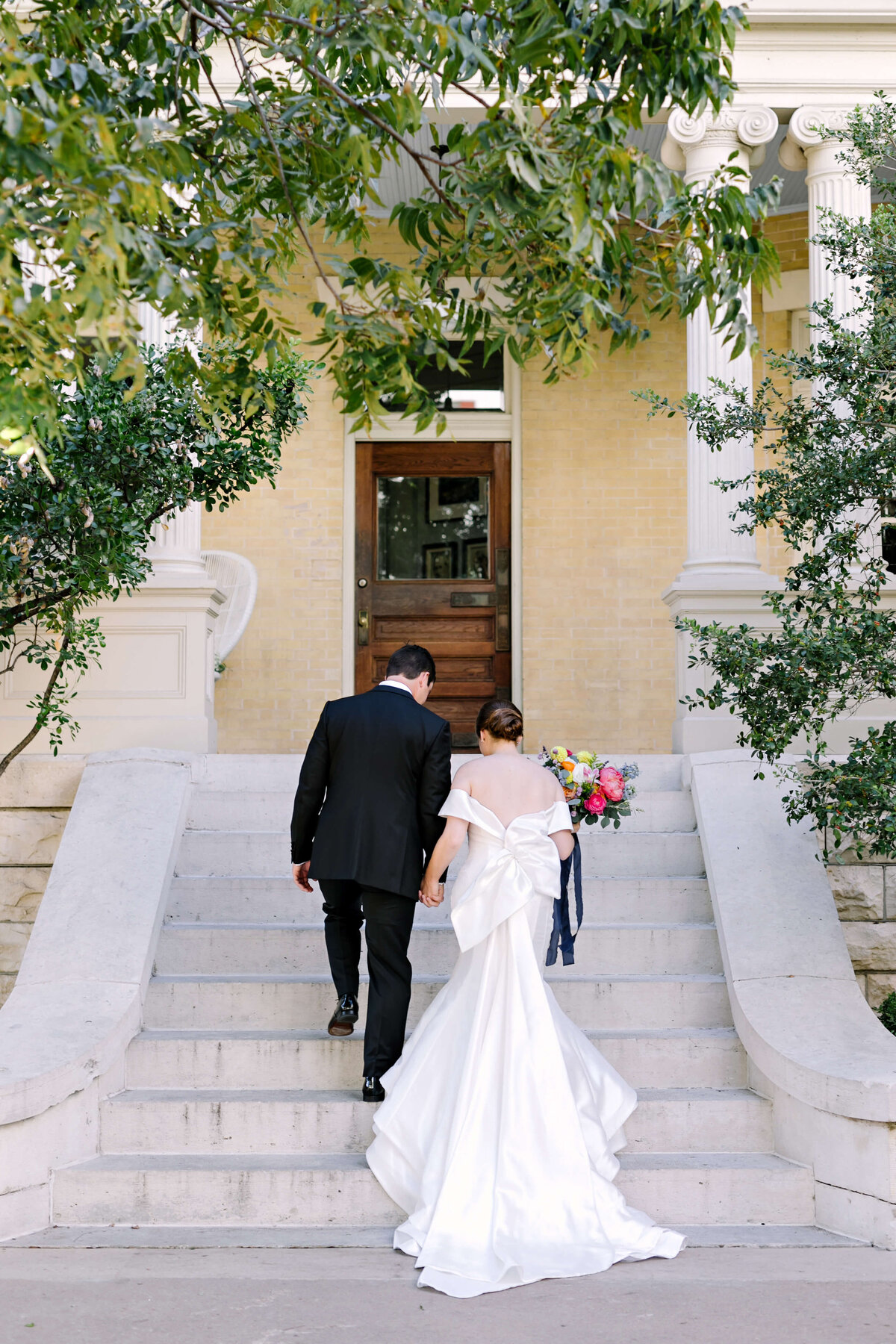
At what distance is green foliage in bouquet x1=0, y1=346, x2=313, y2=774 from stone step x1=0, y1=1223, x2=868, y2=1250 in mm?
2877

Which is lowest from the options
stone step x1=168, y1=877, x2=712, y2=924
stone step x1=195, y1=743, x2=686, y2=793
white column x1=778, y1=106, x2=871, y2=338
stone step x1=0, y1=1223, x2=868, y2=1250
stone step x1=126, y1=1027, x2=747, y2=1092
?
stone step x1=0, y1=1223, x2=868, y2=1250

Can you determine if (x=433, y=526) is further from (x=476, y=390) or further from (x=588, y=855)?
(x=588, y=855)

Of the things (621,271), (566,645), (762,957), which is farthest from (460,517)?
(621,271)

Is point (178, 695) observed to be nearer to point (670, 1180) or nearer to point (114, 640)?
point (114, 640)

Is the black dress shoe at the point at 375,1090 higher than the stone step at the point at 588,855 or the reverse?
the reverse

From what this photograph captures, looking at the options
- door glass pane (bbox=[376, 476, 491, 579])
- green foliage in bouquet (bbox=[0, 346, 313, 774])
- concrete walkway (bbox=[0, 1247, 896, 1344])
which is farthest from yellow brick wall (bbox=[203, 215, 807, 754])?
concrete walkway (bbox=[0, 1247, 896, 1344])

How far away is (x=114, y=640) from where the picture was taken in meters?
8.42

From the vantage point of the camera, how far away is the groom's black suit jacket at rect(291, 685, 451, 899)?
197 inches

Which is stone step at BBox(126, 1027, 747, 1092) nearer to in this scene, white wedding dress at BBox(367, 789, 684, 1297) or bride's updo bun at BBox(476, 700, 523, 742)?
white wedding dress at BBox(367, 789, 684, 1297)

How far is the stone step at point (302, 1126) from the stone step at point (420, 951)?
3.56 feet

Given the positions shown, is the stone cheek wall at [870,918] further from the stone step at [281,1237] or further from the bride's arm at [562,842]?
the bride's arm at [562,842]

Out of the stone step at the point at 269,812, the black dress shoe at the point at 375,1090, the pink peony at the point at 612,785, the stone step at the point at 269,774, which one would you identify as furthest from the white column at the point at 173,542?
the black dress shoe at the point at 375,1090

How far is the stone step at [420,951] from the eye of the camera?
20.1 feet

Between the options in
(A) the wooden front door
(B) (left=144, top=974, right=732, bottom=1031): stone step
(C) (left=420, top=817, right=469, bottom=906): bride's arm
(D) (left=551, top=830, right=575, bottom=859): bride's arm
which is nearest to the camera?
(C) (left=420, top=817, right=469, bottom=906): bride's arm
